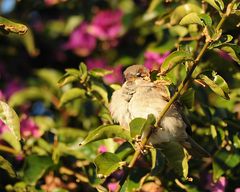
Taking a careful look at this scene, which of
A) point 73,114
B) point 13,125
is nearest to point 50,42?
point 73,114

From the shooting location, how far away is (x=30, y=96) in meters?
3.42

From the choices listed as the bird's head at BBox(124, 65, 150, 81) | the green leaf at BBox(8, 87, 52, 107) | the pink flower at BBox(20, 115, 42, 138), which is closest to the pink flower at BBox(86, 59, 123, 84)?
the green leaf at BBox(8, 87, 52, 107)

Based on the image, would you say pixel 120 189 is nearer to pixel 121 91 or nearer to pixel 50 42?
Result: pixel 121 91

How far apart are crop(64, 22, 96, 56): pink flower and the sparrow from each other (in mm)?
1399

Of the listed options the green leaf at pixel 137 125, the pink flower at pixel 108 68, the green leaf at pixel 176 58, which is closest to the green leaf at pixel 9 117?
the green leaf at pixel 137 125

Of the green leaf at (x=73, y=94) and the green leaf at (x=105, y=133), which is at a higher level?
the green leaf at (x=105, y=133)

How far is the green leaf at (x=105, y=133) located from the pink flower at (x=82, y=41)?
189 centimetres

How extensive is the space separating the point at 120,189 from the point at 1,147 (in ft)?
2.47

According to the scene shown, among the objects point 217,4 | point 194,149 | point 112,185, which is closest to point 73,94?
point 112,185

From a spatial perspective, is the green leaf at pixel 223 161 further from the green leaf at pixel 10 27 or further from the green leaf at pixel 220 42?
the green leaf at pixel 10 27

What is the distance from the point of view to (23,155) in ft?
8.36

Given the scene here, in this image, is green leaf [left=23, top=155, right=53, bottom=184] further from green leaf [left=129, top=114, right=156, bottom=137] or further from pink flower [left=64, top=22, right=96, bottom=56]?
pink flower [left=64, top=22, right=96, bottom=56]

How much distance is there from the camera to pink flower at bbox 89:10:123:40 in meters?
3.82

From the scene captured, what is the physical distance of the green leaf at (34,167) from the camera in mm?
2363
